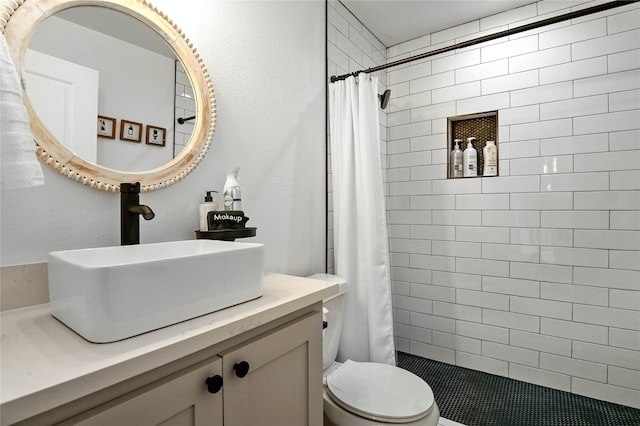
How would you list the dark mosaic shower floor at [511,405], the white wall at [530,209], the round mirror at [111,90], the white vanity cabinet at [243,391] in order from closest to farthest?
the white vanity cabinet at [243,391], the round mirror at [111,90], the dark mosaic shower floor at [511,405], the white wall at [530,209]

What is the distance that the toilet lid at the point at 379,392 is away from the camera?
3.91ft

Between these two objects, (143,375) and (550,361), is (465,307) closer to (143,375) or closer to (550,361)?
(550,361)

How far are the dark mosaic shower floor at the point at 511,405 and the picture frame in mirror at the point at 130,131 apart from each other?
1986mm

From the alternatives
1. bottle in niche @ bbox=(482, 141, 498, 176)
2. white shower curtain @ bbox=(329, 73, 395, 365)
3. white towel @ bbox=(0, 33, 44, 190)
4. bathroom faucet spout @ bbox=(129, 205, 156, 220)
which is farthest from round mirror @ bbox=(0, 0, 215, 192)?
bottle in niche @ bbox=(482, 141, 498, 176)

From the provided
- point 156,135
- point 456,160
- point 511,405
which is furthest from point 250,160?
point 511,405

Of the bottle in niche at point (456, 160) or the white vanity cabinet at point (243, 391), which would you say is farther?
the bottle in niche at point (456, 160)

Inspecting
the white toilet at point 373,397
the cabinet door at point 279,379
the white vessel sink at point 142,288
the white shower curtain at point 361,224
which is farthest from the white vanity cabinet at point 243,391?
the white shower curtain at point 361,224

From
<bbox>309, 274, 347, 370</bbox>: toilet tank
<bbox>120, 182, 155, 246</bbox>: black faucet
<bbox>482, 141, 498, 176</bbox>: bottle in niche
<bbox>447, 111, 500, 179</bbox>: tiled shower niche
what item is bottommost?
<bbox>309, 274, 347, 370</bbox>: toilet tank

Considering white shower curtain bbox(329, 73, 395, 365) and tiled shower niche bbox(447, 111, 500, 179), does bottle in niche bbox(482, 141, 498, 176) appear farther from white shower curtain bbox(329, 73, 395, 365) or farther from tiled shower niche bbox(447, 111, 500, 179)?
white shower curtain bbox(329, 73, 395, 365)

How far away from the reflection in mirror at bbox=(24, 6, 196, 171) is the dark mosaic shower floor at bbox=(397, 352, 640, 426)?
1.96 metres

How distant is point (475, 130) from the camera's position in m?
2.33

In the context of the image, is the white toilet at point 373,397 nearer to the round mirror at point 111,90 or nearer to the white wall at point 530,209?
the round mirror at point 111,90

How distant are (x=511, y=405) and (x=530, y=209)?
1.15 metres

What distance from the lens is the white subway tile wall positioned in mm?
1878
